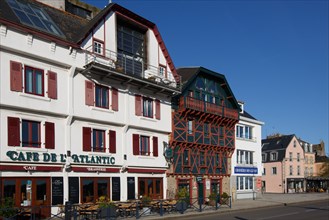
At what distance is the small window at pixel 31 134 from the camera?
75.8 ft

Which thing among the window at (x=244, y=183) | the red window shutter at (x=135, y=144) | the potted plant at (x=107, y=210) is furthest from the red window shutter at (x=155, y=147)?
the window at (x=244, y=183)

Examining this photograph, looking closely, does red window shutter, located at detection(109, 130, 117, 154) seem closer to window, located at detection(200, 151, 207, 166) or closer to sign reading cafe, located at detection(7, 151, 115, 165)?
sign reading cafe, located at detection(7, 151, 115, 165)

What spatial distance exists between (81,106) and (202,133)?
1485 centimetres

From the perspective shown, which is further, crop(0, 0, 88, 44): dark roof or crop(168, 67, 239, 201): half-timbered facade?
crop(168, 67, 239, 201): half-timbered facade

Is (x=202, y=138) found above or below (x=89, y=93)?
below

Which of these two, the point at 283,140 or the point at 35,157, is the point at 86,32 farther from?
the point at 283,140

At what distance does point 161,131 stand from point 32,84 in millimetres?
12246

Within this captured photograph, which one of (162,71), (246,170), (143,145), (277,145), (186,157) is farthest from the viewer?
(277,145)

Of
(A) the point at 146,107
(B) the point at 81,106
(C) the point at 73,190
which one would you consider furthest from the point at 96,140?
(A) the point at 146,107

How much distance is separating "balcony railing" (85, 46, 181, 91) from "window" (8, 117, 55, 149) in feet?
15.6

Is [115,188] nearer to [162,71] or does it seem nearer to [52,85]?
[52,85]

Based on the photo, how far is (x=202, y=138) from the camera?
38688 mm

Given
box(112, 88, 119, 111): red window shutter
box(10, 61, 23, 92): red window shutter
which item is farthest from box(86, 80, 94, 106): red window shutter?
box(10, 61, 23, 92): red window shutter

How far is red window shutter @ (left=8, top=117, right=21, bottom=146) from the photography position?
2226cm
